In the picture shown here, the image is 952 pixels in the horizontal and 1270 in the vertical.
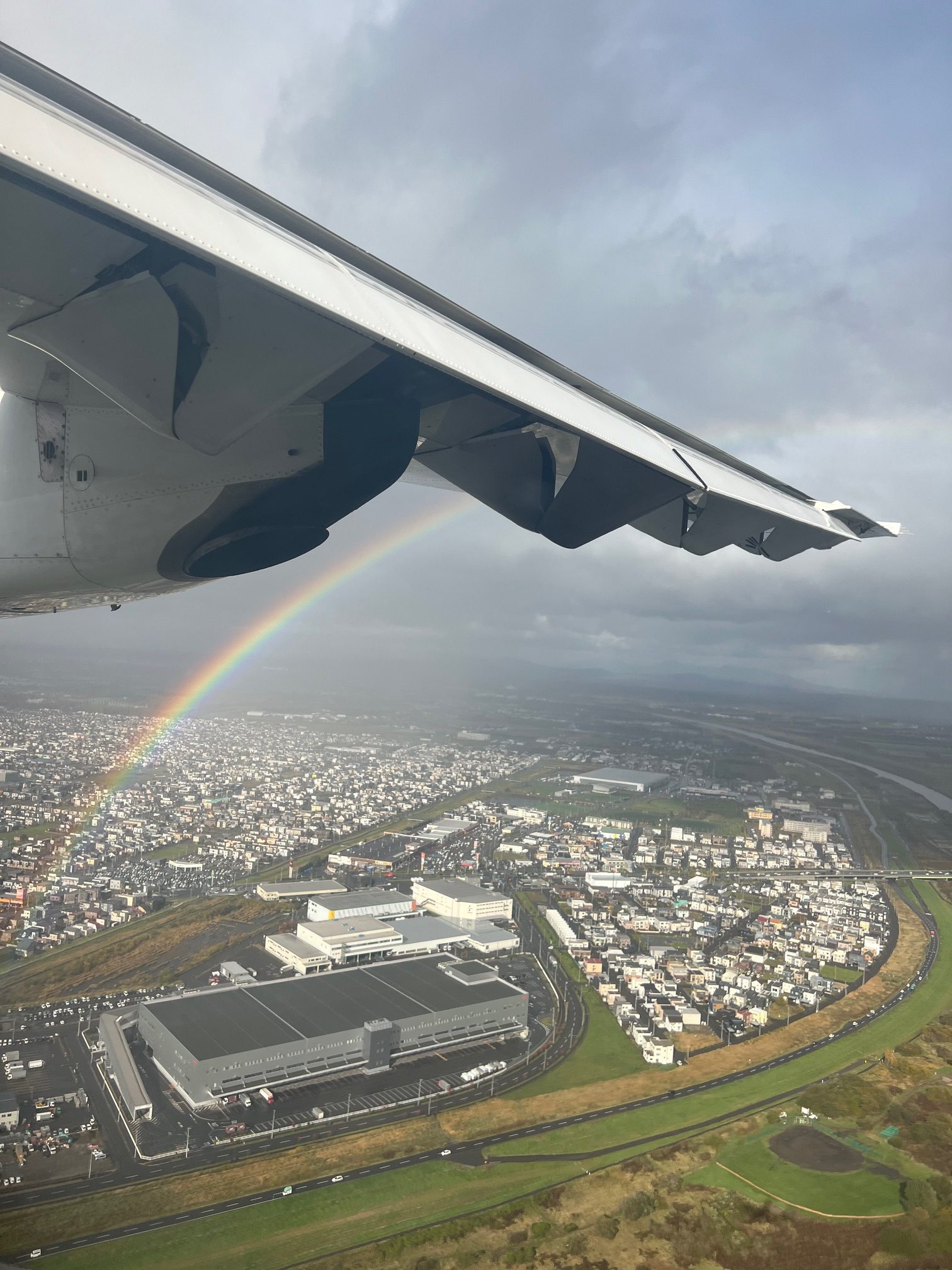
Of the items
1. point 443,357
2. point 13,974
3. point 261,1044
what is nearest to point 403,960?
point 261,1044

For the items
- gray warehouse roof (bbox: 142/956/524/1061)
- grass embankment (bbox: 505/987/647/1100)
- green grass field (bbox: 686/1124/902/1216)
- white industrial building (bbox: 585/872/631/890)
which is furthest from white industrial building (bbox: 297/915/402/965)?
green grass field (bbox: 686/1124/902/1216)

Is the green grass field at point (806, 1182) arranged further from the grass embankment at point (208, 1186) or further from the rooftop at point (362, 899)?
the rooftop at point (362, 899)

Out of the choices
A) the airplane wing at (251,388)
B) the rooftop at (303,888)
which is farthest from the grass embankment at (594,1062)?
the airplane wing at (251,388)

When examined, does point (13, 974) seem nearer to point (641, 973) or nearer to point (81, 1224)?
point (81, 1224)

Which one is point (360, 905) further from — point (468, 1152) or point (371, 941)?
point (468, 1152)

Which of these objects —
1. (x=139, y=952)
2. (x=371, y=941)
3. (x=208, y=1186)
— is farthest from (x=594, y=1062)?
(x=139, y=952)

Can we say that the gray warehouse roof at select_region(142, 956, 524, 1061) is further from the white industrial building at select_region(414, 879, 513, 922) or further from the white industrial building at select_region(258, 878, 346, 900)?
the white industrial building at select_region(258, 878, 346, 900)
